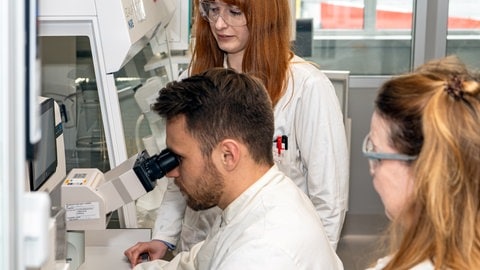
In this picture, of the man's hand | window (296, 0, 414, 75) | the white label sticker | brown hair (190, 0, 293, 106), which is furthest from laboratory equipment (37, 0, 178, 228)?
window (296, 0, 414, 75)

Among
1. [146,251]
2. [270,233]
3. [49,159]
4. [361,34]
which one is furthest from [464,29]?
[49,159]

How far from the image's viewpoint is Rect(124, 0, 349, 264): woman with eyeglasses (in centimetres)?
213

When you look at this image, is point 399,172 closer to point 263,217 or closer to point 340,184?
point 263,217

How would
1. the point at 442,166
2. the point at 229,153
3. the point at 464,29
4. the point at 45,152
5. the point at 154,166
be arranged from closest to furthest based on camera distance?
1. the point at 442,166
2. the point at 45,152
3. the point at 229,153
4. the point at 154,166
5. the point at 464,29

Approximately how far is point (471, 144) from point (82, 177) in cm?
105

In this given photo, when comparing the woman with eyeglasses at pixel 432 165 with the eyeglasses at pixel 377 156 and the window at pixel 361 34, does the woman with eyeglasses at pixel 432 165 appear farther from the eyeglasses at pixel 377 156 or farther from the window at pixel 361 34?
the window at pixel 361 34

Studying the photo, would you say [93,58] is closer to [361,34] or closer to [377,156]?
[377,156]

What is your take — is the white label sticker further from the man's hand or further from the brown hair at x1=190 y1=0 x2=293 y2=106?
the brown hair at x1=190 y1=0 x2=293 y2=106

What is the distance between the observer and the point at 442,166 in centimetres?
111

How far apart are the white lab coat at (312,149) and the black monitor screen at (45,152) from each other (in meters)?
0.66

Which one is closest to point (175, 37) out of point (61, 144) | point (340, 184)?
point (340, 184)

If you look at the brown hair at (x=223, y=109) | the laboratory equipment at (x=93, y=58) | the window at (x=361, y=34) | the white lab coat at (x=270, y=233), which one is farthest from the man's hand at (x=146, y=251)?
the window at (x=361, y=34)

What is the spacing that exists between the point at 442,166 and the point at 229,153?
2.02 feet

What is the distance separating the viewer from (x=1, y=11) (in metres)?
0.73
